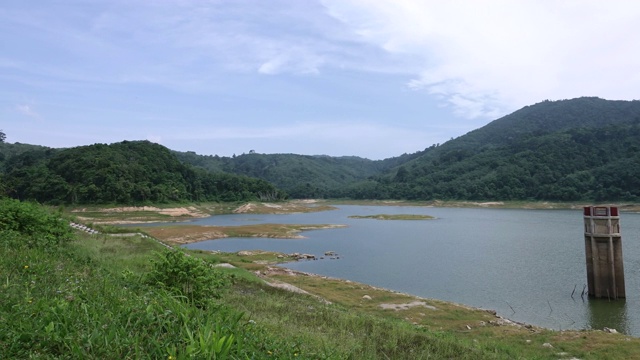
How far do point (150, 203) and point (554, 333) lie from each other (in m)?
78.7

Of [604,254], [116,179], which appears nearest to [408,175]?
[116,179]

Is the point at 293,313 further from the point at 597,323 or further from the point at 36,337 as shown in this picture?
the point at 597,323

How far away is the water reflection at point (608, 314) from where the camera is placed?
59.0ft

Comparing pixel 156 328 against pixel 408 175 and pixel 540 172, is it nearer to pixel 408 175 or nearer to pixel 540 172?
pixel 540 172

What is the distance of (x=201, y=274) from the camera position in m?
7.92

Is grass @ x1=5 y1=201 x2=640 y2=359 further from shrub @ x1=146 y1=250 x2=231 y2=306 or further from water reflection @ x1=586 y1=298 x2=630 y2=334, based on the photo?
water reflection @ x1=586 y1=298 x2=630 y2=334

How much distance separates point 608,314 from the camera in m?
19.8

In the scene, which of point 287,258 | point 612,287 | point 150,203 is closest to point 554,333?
point 612,287

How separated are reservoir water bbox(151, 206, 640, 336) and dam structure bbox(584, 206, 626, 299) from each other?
28.8 inches

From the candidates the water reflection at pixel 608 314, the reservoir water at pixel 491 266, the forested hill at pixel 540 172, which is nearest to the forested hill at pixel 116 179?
the reservoir water at pixel 491 266

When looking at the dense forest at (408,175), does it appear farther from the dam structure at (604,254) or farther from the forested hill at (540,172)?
the dam structure at (604,254)

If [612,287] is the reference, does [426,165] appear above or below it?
above

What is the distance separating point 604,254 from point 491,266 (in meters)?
8.47

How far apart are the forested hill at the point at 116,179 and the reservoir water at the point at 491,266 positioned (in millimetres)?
41246
